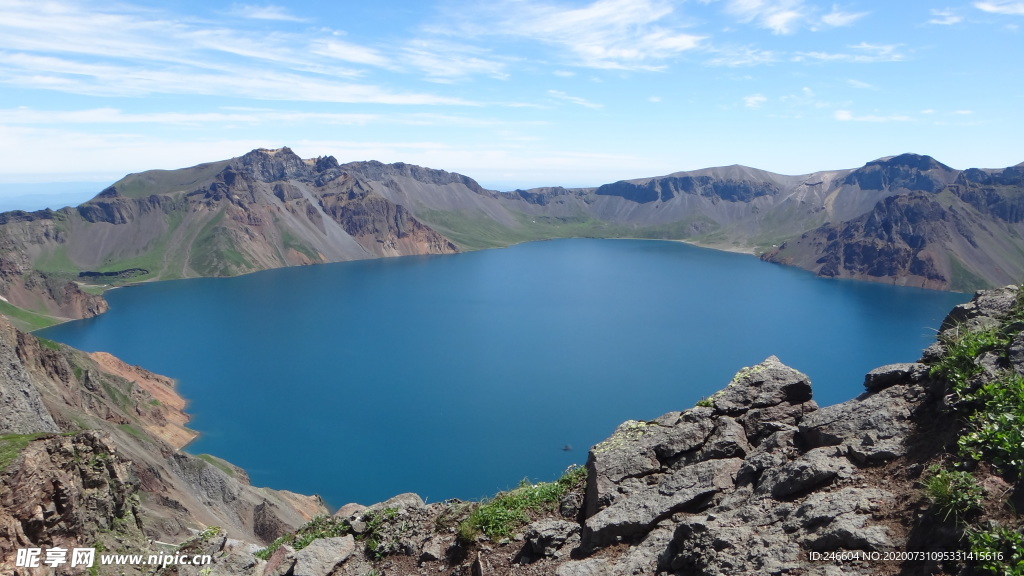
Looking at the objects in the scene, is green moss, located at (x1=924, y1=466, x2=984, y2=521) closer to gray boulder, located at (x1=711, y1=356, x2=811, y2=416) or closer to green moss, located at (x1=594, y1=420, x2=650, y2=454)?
gray boulder, located at (x1=711, y1=356, x2=811, y2=416)

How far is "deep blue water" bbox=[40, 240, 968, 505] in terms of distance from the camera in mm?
67125

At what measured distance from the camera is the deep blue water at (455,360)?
6712 centimetres

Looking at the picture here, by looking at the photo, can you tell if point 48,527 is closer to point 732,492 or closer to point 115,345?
point 732,492

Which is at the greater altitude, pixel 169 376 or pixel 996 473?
pixel 996 473

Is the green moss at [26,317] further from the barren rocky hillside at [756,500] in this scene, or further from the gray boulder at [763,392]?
the gray boulder at [763,392]

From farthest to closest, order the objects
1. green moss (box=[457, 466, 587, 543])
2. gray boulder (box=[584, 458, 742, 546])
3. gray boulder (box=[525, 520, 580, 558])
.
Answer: green moss (box=[457, 466, 587, 543]), gray boulder (box=[525, 520, 580, 558]), gray boulder (box=[584, 458, 742, 546])


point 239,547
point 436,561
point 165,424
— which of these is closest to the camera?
point 436,561

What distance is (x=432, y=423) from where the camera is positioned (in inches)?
2995

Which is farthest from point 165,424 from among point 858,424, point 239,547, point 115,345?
point 858,424

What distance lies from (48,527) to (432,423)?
61633mm

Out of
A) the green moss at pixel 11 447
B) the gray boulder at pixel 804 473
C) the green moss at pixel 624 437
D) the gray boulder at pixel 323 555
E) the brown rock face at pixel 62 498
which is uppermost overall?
the gray boulder at pixel 804 473

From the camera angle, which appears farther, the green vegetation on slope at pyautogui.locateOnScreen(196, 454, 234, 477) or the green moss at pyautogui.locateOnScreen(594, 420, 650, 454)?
the green vegetation on slope at pyautogui.locateOnScreen(196, 454, 234, 477)

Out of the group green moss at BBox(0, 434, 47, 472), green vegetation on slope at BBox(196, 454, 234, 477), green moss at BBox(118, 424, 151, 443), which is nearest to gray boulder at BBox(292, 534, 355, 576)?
green moss at BBox(0, 434, 47, 472)

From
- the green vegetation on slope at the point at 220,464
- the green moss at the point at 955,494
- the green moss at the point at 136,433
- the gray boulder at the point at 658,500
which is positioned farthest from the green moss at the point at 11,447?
the green vegetation on slope at the point at 220,464
